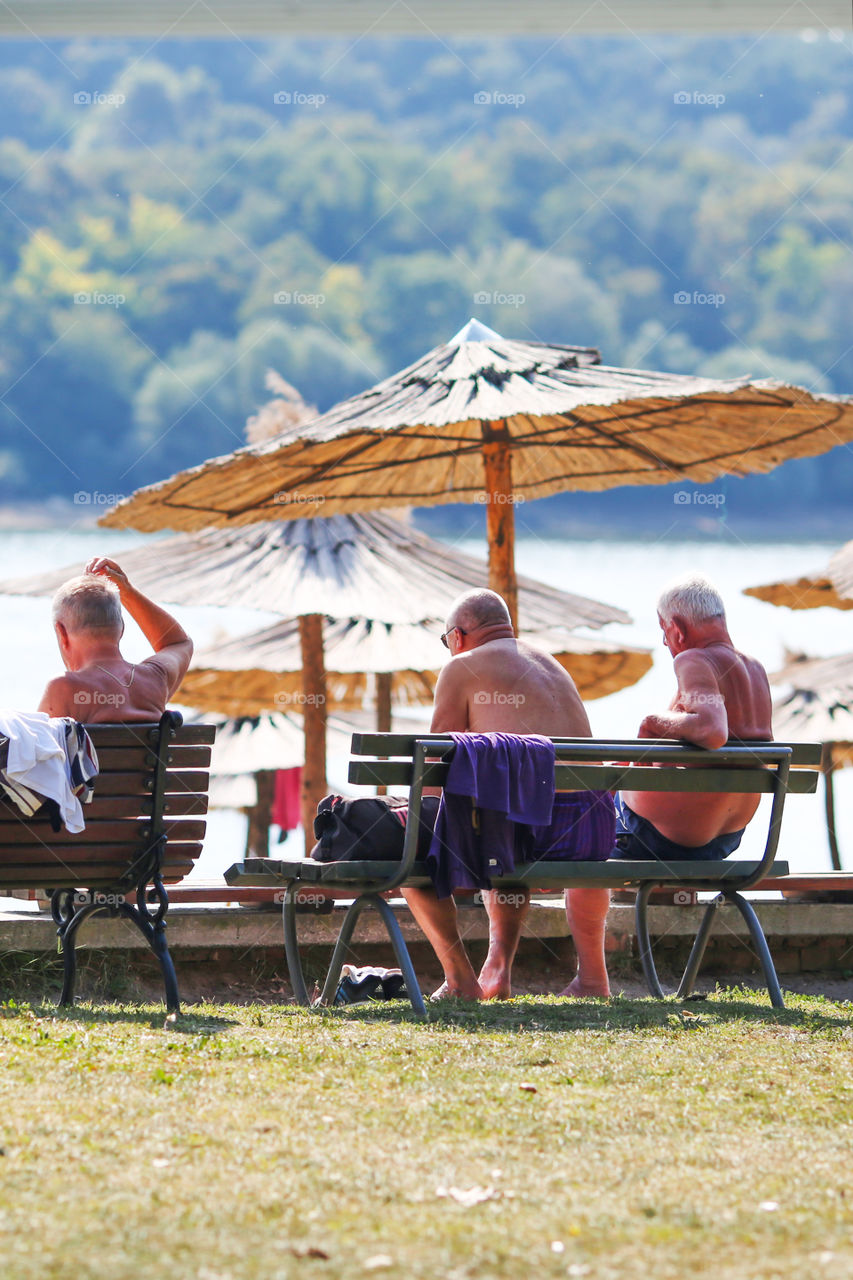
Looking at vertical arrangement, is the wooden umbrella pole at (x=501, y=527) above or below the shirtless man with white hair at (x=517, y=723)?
above

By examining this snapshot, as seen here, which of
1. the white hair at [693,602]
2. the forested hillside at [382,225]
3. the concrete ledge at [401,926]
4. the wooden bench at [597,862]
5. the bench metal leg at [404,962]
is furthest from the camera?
the forested hillside at [382,225]

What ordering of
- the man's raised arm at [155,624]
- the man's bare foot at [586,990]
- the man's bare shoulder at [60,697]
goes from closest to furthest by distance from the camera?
the man's bare shoulder at [60,697] → the man's raised arm at [155,624] → the man's bare foot at [586,990]

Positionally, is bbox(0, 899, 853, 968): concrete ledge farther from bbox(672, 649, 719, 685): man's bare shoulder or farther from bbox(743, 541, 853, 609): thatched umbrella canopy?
bbox(743, 541, 853, 609): thatched umbrella canopy

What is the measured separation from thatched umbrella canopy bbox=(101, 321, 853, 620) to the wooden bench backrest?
2.43 meters

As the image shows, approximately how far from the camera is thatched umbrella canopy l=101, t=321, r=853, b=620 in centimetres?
593

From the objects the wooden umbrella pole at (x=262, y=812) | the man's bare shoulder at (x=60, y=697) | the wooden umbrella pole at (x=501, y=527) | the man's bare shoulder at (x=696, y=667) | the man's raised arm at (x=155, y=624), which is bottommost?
the wooden umbrella pole at (x=262, y=812)

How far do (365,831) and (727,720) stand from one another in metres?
1.12

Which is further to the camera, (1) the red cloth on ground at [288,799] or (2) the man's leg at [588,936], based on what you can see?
(1) the red cloth on ground at [288,799]

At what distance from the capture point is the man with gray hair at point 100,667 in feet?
12.1

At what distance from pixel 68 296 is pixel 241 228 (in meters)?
8.41

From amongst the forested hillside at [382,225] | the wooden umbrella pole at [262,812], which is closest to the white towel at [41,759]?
the wooden umbrella pole at [262,812]

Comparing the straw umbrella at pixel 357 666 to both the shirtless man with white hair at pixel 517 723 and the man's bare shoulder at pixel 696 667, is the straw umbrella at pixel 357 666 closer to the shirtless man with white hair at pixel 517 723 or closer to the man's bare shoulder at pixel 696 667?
the shirtless man with white hair at pixel 517 723

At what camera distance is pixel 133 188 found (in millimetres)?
46125

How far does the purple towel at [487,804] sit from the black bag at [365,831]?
9cm
